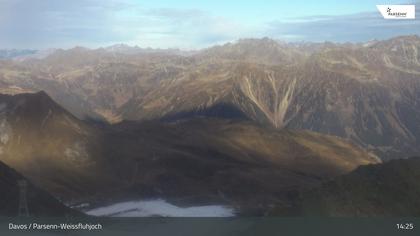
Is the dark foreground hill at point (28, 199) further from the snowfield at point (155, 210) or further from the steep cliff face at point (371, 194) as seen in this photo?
the steep cliff face at point (371, 194)

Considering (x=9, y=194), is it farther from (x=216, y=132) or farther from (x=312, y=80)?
(x=312, y=80)

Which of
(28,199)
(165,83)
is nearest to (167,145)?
(165,83)

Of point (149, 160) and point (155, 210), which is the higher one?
point (149, 160)

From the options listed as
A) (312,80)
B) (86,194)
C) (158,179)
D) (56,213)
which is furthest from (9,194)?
(312,80)

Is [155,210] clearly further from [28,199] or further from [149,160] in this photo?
[149,160]
